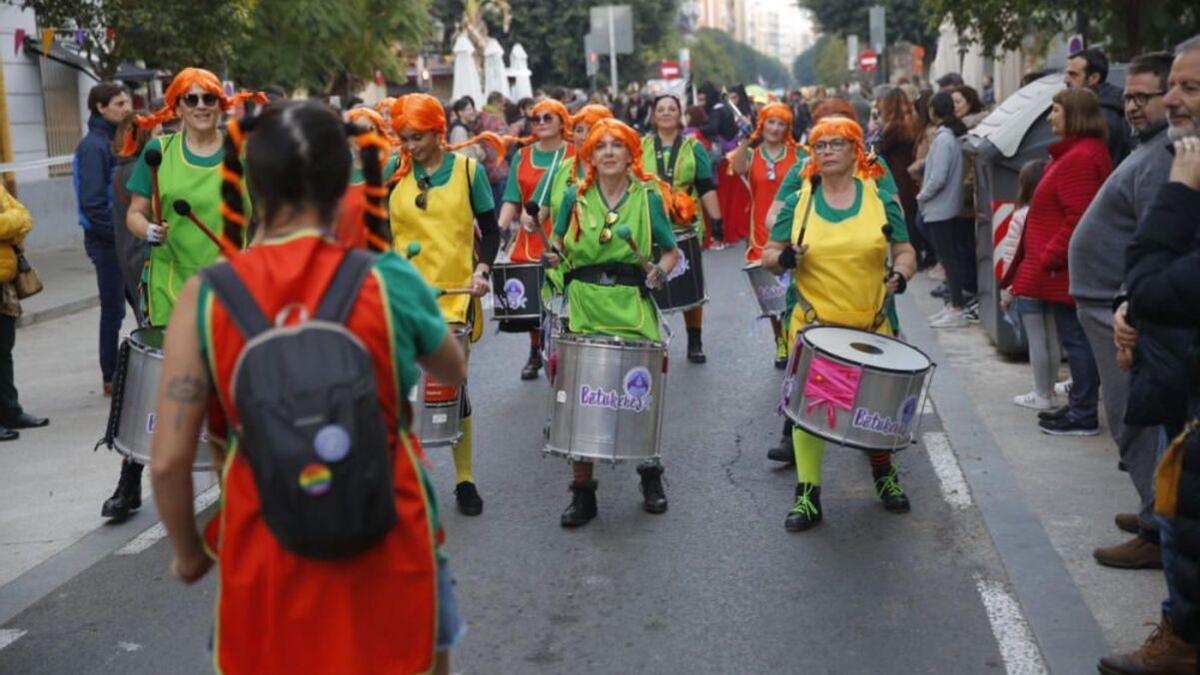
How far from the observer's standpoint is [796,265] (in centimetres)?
702

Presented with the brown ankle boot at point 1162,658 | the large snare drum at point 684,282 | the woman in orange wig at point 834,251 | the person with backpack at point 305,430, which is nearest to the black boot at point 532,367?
the large snare drum at point 684,282

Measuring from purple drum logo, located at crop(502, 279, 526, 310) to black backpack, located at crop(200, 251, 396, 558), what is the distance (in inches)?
260

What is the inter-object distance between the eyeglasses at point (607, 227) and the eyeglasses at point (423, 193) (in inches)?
32.4

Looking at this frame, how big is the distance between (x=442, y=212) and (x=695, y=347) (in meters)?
4.31

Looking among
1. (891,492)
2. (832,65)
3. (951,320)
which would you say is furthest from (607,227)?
(832,65)

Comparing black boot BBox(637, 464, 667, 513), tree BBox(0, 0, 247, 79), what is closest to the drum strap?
black boot BBox(637, 464, 667, 513)

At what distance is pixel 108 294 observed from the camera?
10.7 m

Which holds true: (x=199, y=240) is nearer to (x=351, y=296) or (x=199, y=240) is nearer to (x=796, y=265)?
(x=796, y=265)

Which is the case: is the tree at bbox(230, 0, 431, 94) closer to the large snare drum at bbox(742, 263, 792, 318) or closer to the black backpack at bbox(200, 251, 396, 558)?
the large snare drum at bbox(742, 263, 792, 318)

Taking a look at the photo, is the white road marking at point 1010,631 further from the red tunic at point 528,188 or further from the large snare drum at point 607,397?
the red tunic at point 528,188

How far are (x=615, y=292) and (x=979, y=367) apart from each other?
4383mm

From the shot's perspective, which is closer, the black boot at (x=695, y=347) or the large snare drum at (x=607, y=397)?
the large snare drum at (x=607, y=397)

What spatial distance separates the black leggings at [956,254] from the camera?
42.3 ft

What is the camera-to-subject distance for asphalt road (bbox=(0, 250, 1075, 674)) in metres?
5.45
